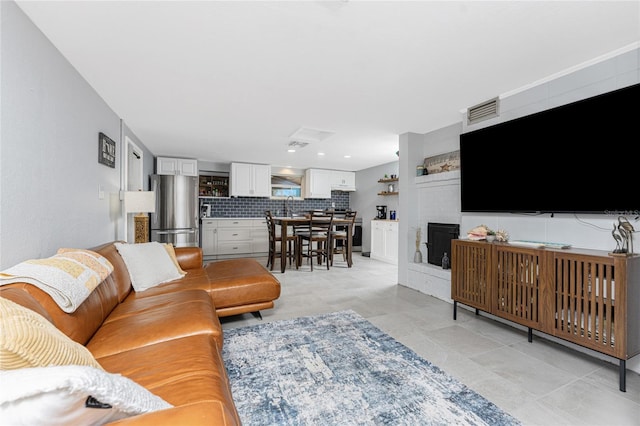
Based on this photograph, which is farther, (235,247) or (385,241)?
(235,247)

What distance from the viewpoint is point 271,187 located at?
7152 millimetres

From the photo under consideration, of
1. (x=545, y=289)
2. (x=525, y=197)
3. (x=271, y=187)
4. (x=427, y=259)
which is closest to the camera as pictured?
(x=545, y=289)

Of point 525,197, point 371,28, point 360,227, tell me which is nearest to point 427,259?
point 525,197

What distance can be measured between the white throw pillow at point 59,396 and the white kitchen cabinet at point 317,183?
679cm

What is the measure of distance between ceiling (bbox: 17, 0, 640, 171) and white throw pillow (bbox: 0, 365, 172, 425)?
5.84ft

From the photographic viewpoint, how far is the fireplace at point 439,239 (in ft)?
11.7

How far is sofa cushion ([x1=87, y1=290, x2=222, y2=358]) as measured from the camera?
1.48 metres

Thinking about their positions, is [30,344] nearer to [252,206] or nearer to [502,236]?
[502,236]

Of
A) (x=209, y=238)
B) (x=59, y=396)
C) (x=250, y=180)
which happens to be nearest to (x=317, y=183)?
(x=250, y=180)

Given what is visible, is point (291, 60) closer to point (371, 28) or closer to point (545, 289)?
point (371, 28)

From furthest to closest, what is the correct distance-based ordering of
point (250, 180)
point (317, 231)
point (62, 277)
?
1. point (250, 180)
2. point (317, 231)
3. point (62, 277)

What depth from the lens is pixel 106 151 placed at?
2891mm

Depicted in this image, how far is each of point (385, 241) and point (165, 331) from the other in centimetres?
502

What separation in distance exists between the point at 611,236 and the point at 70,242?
4069 millimetres
